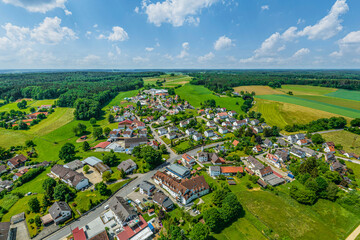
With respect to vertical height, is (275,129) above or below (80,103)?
below

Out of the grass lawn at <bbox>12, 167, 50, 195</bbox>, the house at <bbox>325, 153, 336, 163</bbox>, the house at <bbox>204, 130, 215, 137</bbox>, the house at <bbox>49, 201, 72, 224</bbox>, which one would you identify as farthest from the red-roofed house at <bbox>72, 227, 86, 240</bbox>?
the house at <bbox>325, 153, 336, 163</bbox>

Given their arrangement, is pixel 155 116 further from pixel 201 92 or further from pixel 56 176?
pixel 201 92

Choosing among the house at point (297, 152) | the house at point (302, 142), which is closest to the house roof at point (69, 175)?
the house at point (297, 152)

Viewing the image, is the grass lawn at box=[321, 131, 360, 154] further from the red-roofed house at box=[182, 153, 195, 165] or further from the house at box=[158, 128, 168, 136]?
the house at box=[158, 128, 168, 136]

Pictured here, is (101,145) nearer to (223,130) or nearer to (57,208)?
(57,208)

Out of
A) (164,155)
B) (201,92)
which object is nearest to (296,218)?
(164,155)

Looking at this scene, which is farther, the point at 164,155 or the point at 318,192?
the point at 164,155

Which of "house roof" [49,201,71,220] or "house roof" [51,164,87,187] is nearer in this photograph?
"house roof" [49,201,71,220]
